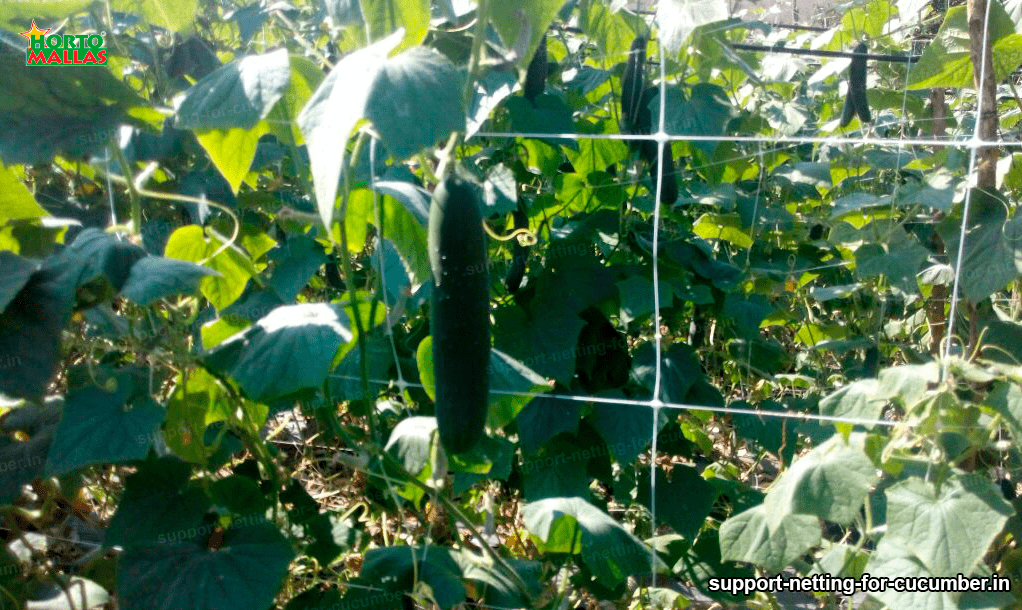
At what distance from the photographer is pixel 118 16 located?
2.70 metres

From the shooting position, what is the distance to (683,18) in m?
1.62

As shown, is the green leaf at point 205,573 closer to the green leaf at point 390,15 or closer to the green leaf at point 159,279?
the green leaf at point 159,279

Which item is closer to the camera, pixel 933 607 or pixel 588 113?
pixel 933 607

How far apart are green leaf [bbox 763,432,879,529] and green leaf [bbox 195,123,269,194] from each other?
1.03 m

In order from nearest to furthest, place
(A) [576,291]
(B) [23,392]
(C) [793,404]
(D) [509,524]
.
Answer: (B) [23,392] → (A) [576,291] → (C) [793,404] → (D) [509,524]

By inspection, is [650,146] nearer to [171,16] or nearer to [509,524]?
[171,16]

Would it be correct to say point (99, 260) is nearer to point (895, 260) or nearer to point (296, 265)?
point (296, 265)

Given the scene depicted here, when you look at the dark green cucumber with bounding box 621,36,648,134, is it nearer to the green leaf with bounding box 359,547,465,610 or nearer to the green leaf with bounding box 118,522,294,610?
the green leaf with bounding box 359,547,465,610

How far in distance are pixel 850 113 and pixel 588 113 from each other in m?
0.72

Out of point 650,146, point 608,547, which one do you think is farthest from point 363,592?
point 650,146

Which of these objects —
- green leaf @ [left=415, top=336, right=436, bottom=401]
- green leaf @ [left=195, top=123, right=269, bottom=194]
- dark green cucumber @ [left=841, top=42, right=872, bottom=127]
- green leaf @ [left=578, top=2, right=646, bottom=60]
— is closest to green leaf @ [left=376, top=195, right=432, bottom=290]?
green leaf @ [left=415, top=336, right=436, bottom=401]

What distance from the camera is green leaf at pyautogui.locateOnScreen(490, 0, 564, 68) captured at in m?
1.11

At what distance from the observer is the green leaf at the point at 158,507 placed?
1.41 metres

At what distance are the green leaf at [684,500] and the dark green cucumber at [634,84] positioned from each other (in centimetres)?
81
